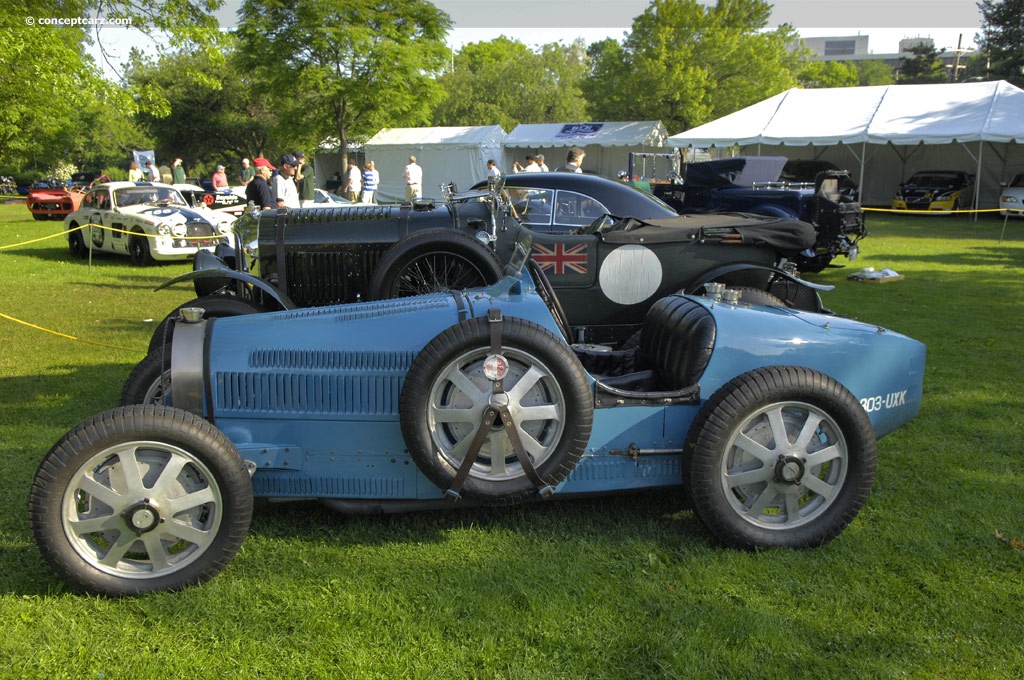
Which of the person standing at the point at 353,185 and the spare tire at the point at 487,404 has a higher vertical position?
the person standing at the point at 353,185

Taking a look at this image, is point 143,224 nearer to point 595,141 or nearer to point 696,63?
point 595,141

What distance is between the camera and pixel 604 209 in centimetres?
842

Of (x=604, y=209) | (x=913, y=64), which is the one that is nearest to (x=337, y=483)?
(x=604, y=209)

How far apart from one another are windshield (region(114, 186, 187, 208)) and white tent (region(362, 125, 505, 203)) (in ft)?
41.1

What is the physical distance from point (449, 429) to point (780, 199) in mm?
9987

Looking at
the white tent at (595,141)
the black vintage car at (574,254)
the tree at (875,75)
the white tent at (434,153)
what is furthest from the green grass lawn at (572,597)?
the tree at (875,75)

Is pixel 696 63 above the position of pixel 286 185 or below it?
above

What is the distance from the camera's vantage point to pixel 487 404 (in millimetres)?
3240

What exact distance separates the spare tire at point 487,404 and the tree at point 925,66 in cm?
7333

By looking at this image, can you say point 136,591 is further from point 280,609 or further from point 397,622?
point 397,622

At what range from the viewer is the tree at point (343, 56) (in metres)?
24.7

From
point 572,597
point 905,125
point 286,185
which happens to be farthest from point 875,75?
point 572,597

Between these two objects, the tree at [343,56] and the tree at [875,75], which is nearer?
the tree at [343,56]

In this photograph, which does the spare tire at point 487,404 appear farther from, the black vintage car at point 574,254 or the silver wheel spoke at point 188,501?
the black vintage car at point 574,254
